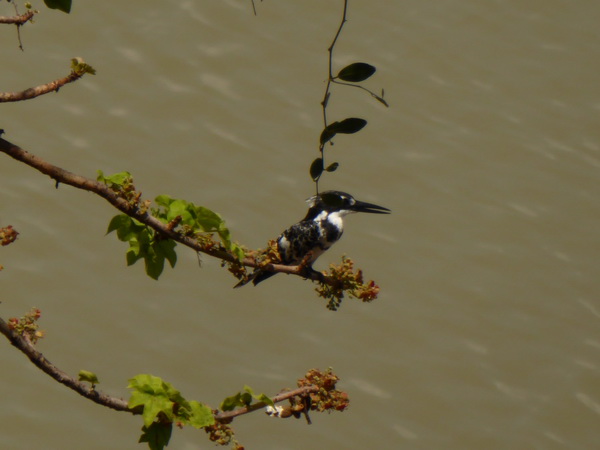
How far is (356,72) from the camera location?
3.80ft

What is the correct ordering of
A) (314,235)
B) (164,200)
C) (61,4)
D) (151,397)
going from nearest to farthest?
(61,4), (151,397), (164,200), (314,235)

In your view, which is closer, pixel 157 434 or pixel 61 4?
pixel 61 4

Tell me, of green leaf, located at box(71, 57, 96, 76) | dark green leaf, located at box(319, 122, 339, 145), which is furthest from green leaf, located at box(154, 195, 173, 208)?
dark green leaf, located at box(319, 122, 339, 145)

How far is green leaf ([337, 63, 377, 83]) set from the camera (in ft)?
3.77

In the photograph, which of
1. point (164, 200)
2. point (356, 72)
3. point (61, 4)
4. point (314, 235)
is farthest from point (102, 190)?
point (314, 235)

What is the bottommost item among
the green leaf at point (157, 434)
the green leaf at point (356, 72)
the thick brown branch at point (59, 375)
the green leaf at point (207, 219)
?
the green leaf at point (157, 434)

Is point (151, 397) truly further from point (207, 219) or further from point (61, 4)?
point (61, 4)

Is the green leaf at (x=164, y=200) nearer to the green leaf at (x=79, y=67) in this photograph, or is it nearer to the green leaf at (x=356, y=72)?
the green leaf at (x=79, y=67)

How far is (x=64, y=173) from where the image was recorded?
4.09 ft

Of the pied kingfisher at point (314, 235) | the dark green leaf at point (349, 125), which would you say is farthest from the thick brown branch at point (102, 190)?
the pied kingfisher at point (314, 235)

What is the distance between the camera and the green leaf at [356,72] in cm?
115

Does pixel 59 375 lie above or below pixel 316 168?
below

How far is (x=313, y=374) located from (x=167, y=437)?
8.9 inches

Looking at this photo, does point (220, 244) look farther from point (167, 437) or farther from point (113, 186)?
point (167, 437)
